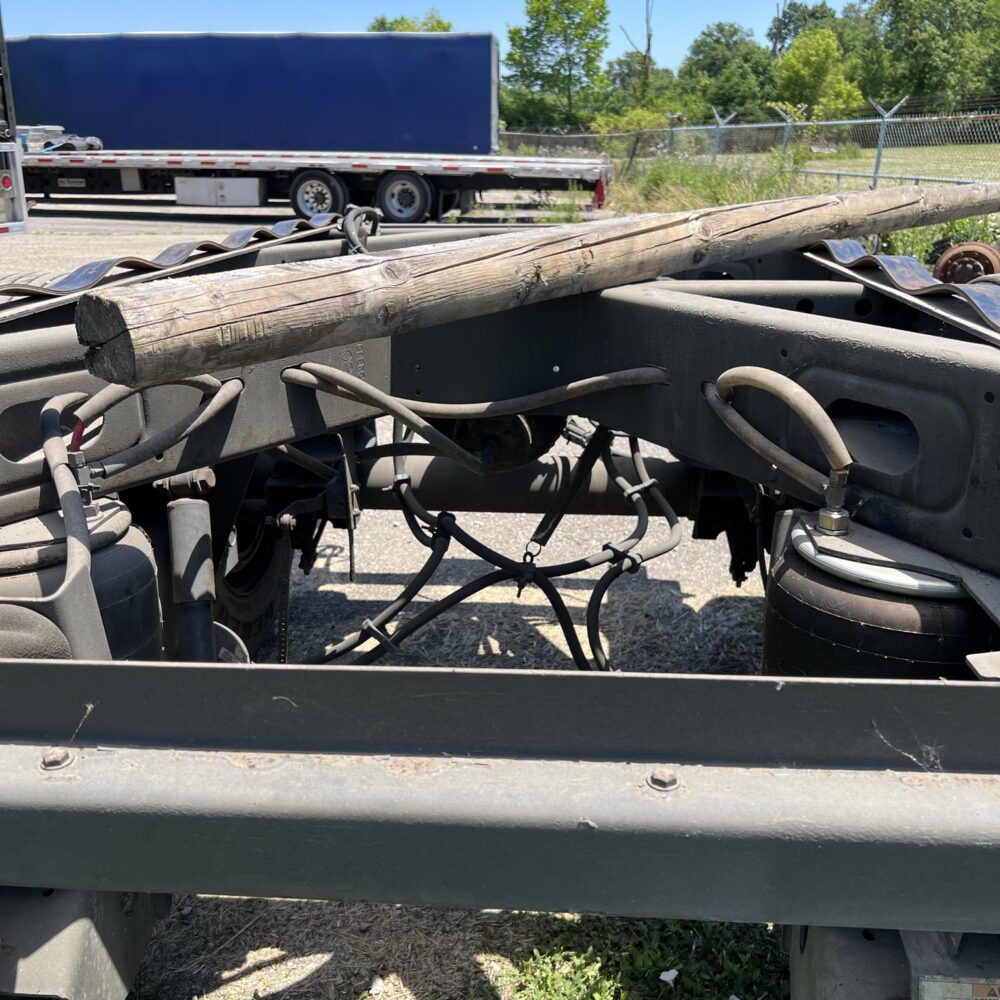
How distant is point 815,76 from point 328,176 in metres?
49.4

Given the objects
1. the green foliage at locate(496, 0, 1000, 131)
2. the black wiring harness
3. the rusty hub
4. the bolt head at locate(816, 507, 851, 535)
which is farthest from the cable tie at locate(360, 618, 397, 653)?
the green foliage at locate(496, 0, 1000, 131)

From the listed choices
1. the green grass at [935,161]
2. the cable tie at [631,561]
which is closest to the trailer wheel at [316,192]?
the green grass at [935,161]

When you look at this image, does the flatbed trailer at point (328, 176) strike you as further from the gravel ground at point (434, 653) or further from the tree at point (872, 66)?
the tree at point (872, 66)

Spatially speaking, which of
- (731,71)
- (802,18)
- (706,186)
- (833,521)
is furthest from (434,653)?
(802,18)

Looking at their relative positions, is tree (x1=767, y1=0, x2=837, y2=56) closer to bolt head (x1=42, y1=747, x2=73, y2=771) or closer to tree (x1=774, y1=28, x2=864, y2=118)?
tree (x1=774, y1=28, x2=864, y2=118)

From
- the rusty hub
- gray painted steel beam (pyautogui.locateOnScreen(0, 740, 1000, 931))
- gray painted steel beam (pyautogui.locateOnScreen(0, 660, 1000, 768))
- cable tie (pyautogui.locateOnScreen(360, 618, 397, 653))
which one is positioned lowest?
cable tie (pyautogui.locateOnScreen(360, 618, 397, 653))

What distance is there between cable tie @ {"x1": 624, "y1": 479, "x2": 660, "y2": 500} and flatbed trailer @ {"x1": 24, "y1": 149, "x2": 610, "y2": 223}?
17.9 m

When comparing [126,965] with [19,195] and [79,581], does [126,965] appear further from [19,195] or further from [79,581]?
[19,195]

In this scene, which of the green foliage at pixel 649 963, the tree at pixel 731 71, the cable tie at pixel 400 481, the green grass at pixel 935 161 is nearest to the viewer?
the green foliage at pixel 649 963

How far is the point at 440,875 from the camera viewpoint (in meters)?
1.43

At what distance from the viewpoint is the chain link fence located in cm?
1554

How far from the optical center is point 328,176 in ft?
66.5

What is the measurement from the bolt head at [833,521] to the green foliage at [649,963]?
3.53 feet

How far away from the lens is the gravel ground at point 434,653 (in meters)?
2.43
